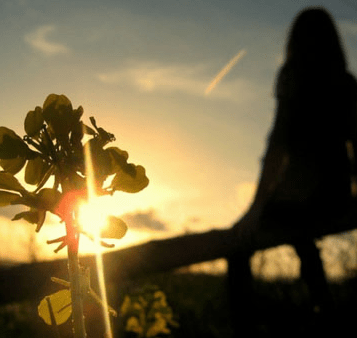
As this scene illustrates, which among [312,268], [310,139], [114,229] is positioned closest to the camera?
[114,229]

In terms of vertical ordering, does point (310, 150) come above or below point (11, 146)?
above

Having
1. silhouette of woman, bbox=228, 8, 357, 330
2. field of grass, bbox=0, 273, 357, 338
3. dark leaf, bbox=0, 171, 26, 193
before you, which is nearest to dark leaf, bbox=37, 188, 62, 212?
dark leaf, bbox=0, 171, 26, 193

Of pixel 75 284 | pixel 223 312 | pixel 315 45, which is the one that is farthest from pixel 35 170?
pixel 315 45

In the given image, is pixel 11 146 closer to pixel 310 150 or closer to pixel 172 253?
pixel 172 253

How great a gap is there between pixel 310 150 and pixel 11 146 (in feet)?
17.5

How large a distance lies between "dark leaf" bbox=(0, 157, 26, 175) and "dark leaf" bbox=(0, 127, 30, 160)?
0.03 feet

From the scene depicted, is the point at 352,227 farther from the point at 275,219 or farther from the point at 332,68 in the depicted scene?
the point at 332,68

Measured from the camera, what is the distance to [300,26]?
627 centimetres

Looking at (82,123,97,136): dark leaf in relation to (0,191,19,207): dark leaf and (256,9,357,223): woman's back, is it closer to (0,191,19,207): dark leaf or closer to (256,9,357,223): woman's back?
(0,191,19,207): dark leaf

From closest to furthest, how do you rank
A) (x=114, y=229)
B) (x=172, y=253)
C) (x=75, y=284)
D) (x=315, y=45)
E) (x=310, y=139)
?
(x=75, y=284) < (x=114, y=229) < (x=172, y=253) < (x=310, y=139) < (x=315, y=45)

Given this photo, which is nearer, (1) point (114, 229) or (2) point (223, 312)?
(1) point (114, 229)

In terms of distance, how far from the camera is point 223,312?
6074mm

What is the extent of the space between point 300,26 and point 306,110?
1311 millimetres

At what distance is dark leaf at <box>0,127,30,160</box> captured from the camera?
1.57 ft
